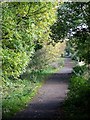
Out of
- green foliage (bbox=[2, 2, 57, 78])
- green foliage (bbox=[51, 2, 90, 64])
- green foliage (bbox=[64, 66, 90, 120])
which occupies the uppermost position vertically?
green foliage (bbox=[51, 2, 90, 64])

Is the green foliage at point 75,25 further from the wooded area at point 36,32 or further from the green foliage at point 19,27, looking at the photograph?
the green foliage at point 19,27

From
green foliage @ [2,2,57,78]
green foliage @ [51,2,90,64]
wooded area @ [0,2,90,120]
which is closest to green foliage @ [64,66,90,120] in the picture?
wooded area @ [0,2,90,120]

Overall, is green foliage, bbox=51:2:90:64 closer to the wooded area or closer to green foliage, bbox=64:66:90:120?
the wooded area

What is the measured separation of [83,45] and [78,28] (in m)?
0.65

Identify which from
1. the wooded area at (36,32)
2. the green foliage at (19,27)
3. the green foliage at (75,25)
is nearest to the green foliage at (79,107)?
the wooded area at (36,32)

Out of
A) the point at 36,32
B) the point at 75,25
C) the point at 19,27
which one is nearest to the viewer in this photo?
the point at 19,27

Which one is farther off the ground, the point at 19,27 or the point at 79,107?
the point at 19,27

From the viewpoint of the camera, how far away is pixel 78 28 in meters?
12.6

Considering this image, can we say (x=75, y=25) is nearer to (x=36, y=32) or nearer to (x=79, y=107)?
(x=36, y=32)

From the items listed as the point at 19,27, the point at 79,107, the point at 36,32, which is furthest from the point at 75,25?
the point at 79,107

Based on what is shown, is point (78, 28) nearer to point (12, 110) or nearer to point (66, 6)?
point (66, 6)

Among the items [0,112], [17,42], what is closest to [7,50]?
[17,42]

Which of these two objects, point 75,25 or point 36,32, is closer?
point 36,32

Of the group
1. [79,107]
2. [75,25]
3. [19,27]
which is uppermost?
[75,25]
